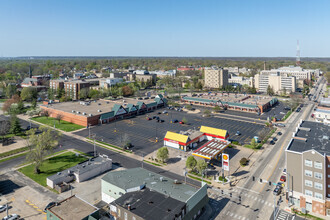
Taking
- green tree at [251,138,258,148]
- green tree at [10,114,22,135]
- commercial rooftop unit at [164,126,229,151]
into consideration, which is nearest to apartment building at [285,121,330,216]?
green tree at [251,138,258,148]

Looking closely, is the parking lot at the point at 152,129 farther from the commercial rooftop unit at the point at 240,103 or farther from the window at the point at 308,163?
the window at the point at 308,163

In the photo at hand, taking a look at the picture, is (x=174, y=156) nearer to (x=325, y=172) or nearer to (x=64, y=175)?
(x=64, y=175)

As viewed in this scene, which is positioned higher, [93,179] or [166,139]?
[166,139]

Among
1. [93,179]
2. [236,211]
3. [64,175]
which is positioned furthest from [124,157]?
[236,211]

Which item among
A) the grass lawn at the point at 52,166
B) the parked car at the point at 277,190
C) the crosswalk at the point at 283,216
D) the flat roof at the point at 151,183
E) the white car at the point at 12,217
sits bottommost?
the crosswalk at the point at 283,216

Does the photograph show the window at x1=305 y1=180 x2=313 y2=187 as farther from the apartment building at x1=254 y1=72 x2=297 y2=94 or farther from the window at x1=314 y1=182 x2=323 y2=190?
the apartment building at x1=254 y1=72 x2=297 y2=94

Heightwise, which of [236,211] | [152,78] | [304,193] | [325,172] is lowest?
[236,211]

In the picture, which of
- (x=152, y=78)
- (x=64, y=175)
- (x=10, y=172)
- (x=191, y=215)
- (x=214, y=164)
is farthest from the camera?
(x=152, y=78)

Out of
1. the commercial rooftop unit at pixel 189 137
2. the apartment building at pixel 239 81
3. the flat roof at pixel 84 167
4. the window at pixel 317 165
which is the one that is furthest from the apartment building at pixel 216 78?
the window at pixel 317 165
